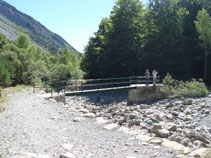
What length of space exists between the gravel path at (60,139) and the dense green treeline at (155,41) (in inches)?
788

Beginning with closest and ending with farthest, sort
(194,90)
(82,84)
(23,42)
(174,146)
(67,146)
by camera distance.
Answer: (67,146), (174,146), (194,90), (82,84), (23,42)

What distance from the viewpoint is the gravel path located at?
621 centimetres

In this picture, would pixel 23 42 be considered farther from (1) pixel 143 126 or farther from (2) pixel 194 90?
(1) pixel 143 126

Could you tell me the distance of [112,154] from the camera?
6.39 meters

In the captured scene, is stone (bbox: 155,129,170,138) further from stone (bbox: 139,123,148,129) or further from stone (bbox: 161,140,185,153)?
stone (bbox: 139,123,148,129)

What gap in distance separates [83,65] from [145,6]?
15.3 m

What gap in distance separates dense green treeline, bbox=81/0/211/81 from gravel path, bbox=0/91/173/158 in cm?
2000

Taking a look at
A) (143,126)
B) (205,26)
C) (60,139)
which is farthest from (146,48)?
(60,139)

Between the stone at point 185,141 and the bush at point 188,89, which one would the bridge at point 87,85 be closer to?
the bush at point 188,89

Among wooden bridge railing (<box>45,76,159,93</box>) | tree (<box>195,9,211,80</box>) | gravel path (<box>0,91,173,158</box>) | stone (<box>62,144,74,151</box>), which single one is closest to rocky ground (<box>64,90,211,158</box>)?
gravel path (<box>0,91,173,158</box>)

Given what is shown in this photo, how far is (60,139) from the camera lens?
7.31 m

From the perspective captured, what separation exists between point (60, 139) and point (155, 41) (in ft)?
78.2

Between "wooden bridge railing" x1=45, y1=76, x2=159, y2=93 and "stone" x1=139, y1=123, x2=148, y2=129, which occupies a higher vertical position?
"wooden bridge railing" x1=45, y1=76, x2=159, y2=93

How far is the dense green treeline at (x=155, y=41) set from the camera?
27422mm
